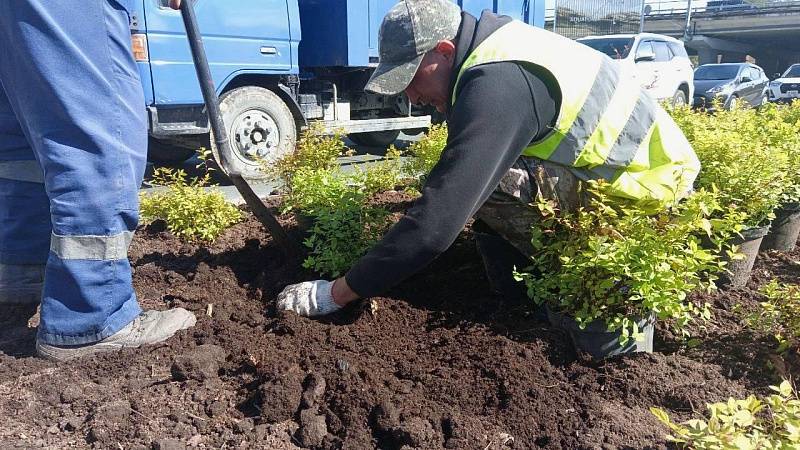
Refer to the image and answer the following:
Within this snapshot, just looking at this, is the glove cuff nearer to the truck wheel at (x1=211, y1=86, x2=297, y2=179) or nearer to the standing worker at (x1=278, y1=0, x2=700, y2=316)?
the standing worker at (x1=278, y1=0, x2=700, y2=316)

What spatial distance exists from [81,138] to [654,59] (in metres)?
12.8

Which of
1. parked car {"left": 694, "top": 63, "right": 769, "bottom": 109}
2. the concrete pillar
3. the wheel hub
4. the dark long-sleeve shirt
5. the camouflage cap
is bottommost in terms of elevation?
the concrete pillar

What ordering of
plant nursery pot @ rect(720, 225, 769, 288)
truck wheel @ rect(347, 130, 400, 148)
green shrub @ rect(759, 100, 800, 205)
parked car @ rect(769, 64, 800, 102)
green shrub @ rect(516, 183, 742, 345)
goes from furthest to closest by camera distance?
parked car @ rect(769, 64, 800, 102)
truck wheel @ rect(347, 130, 400, 148)
green shrub @ rect(759, 100, 800, 205)
plant nursery pot @ rect(720, 225, 769, 288)
green shrub @ rect(516, 183, 742, 345)

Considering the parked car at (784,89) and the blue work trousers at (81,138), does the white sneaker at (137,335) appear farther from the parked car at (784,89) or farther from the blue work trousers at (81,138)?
the parked car at (784,89)

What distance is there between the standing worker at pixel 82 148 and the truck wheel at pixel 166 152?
4.53m

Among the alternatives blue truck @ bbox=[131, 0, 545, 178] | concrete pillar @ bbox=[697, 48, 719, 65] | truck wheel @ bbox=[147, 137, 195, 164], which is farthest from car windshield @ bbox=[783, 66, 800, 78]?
truck wheel @ bbox=[147, 137, 195, 164]

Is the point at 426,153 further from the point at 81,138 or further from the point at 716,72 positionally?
the point at 716,72

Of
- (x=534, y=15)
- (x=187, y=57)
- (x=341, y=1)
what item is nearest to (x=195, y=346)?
(x=187, y=57)

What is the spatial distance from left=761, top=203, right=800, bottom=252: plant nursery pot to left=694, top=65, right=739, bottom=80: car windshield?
16.0 m

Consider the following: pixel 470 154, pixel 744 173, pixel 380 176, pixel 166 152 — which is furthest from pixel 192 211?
pixel 166 152

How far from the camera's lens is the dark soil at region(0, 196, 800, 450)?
1.97 metres

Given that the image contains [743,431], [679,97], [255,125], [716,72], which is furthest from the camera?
[716,72]

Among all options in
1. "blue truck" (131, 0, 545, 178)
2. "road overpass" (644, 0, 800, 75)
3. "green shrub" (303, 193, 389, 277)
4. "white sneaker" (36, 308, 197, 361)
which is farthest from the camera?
"road overpass" (644, 0, 800, 75)

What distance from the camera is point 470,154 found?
1.97 m
